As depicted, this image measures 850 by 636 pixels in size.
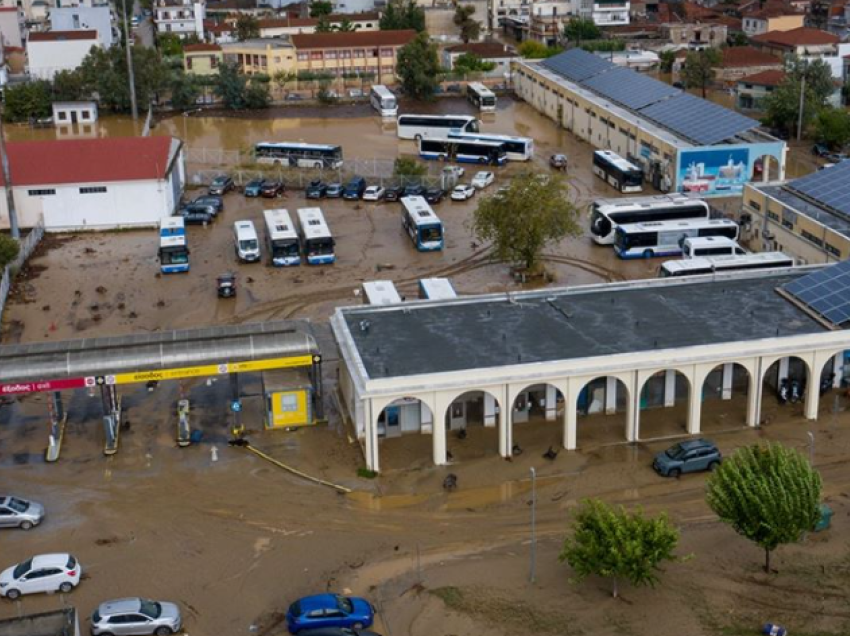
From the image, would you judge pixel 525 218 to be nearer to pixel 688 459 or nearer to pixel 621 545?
pixel 688 459

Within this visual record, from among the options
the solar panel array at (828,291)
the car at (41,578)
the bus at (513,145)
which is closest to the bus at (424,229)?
the bus at (513,145)

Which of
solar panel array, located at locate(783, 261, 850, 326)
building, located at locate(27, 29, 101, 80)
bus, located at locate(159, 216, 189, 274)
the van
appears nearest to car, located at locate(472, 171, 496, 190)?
the van

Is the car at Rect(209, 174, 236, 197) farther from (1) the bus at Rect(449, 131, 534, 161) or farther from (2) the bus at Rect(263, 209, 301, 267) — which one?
(1) the bus at Rect(449, 131, 534, 161)

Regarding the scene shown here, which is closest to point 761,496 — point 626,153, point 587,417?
point 587,417

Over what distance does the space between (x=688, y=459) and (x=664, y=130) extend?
22.7 m

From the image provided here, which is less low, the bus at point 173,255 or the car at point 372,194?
the car at point 372,194

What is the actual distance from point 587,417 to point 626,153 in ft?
71.8

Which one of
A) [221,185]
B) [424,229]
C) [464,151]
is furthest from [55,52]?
[424,229]

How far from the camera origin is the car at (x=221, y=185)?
3888 centimetres

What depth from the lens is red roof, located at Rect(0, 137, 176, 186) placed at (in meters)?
35.3

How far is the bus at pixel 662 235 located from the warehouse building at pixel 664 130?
214 inches

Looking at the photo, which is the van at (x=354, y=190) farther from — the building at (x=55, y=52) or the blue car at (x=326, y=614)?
the building at (x=55, y=52)

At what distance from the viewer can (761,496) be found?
1597 cm

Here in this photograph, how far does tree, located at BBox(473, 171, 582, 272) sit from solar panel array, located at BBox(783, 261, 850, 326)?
750 centimetres
